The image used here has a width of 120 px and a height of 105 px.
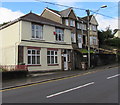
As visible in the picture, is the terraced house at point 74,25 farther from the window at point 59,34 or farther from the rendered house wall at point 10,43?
the rendered house wall at point 10,43

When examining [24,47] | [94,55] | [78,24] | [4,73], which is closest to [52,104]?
[4,73]

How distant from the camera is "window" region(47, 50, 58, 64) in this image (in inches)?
819

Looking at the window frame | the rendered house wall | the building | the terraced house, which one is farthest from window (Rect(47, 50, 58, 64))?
the terraced house

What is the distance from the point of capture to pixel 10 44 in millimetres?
19812

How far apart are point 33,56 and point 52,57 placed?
3137 millimetres

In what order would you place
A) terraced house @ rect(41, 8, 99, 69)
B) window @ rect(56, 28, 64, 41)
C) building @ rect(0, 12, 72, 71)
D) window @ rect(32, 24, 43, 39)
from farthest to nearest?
terraced house @ rect(41, 8, 99, 69)
window @ rect(56, 28, 64, 41)
window @ rect(32, 24, 43, 39)
building @ rect(0, 12, 72, 71)

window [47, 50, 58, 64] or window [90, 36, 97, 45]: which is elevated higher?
window [90, 36, 97, 45]

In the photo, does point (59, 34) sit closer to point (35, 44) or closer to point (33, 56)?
point (35, 44)

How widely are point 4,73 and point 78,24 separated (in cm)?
2147

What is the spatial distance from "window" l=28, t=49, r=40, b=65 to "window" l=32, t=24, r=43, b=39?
5.87 feet

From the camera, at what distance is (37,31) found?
19.8m

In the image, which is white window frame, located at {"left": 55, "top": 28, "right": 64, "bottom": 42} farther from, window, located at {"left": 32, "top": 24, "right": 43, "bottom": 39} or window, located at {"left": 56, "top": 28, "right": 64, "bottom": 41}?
window, located at {"left": 32, "top": 24, "right": 43, "bottom": 39}

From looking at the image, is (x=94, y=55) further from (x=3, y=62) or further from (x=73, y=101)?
(x=73, y=101)

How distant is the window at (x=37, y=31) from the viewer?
19.4 m
